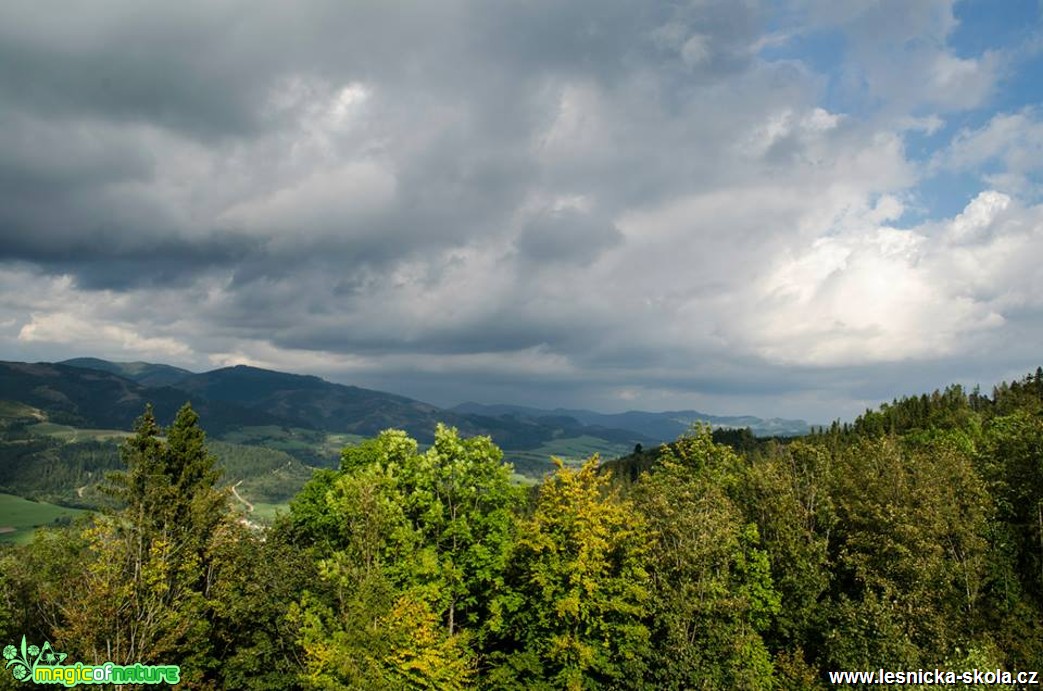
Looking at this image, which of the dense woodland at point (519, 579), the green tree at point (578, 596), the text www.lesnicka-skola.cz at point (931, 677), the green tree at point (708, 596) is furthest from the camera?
the green tree at point (578, 596)

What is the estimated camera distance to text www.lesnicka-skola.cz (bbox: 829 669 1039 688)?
99.6 ft

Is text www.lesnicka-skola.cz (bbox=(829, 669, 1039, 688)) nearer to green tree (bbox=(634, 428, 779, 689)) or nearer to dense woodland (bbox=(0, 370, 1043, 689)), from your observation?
dense woodland (bbox=(0, 370, 1043, 689))

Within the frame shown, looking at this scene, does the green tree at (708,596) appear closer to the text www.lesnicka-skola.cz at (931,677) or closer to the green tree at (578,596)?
Result: the green tree at (578,596)

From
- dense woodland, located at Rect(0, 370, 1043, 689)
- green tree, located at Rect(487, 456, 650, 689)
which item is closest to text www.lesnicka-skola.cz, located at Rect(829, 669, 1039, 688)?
dense woodland, located at Rect(0, 370, 1043, 689)

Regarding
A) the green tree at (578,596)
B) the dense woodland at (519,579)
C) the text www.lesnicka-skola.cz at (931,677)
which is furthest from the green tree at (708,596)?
the text www.lesnicka-skola.cz at (931,677)

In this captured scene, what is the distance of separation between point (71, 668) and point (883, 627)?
4624 cm

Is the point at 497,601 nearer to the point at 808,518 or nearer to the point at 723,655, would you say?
the point at 723,655

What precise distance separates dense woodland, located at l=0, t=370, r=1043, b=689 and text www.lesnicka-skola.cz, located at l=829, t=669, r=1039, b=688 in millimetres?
786

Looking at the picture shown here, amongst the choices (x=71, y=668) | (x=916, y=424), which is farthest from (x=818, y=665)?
(x=916, y=424)

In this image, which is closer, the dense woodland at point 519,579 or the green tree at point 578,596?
the dense woodland at point 519,579

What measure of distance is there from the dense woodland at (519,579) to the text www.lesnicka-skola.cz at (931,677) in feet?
2.58

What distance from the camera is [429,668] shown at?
1309 inches

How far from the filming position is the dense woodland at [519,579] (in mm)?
35000

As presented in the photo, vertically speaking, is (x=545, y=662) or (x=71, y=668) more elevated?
(x=71, y=668)
